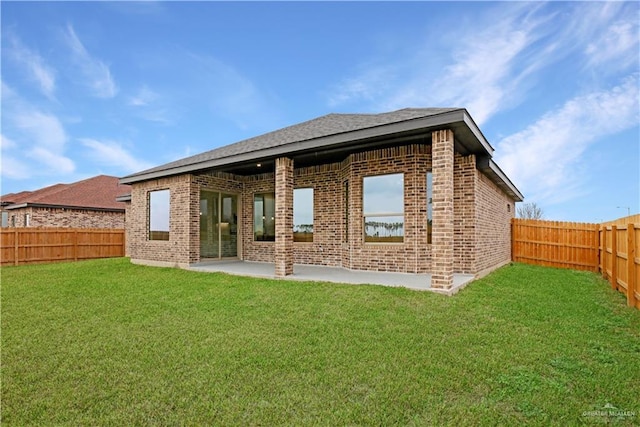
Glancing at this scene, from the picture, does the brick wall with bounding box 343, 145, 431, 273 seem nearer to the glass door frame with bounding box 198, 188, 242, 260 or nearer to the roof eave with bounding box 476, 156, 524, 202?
the roof eave with bounding box 476, 156, 524, 202

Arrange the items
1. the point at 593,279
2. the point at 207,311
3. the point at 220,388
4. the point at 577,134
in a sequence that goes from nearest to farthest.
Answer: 1. the point at 220,388
2. the point at 207,311
3. the point at 593,279
4. the point at 577,134

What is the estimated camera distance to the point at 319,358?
11.8 feet

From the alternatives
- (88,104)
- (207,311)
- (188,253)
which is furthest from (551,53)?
(88,104)

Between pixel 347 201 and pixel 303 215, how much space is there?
177 centimetres

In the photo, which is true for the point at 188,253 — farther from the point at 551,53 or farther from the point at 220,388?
the point at 551,53

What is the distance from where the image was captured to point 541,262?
1291 cm

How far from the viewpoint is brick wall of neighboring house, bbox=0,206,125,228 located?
17781 mm

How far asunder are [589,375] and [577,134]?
11.4m

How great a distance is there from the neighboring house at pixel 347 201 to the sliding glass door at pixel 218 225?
4 centimetres

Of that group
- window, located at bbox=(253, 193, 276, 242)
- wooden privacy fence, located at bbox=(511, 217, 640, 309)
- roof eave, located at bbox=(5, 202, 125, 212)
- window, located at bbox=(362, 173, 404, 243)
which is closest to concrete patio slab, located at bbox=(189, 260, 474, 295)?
window, located at bbox=(362, 173, 404, 243)

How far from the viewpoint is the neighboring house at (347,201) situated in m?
6.41

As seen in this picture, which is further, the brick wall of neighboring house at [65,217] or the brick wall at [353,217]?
the brick wall of neighboring house at [65,217]

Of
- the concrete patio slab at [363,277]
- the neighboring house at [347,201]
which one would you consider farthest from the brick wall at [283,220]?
the concrete patio slab at [363,277]

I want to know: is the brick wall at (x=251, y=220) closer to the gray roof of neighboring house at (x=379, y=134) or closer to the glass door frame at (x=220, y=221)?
the glass door frame at (x=220, y=221)
